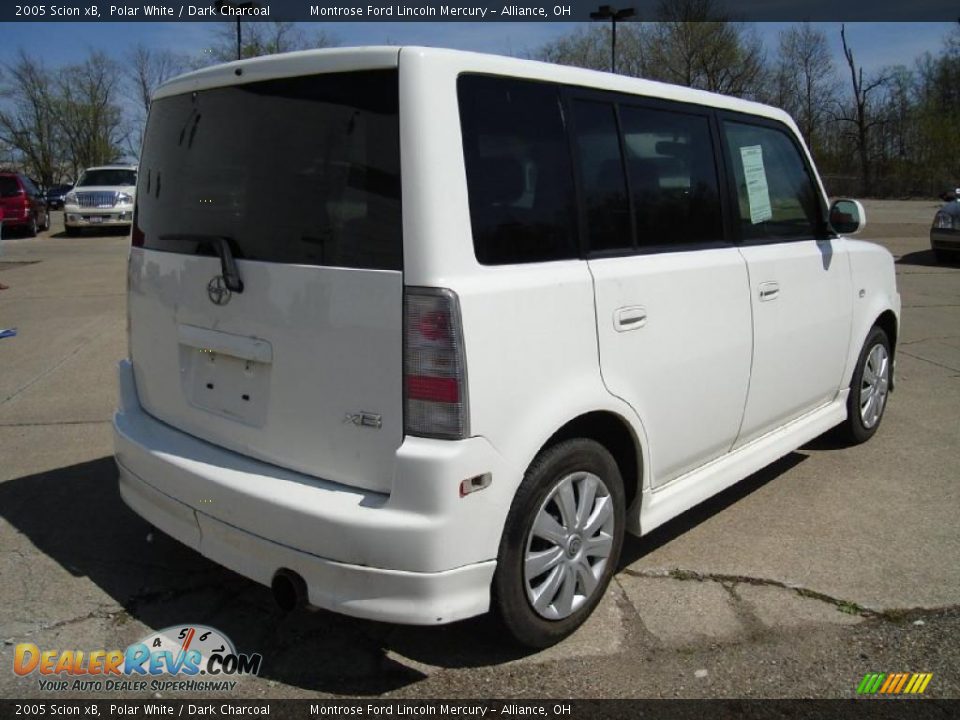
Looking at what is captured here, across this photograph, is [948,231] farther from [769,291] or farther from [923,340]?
[769,291]

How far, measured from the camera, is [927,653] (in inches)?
118

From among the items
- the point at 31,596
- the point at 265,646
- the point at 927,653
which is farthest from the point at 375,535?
the point at 927,653

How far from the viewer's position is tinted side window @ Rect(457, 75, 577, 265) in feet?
8.51

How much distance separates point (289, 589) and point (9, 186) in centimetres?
2328

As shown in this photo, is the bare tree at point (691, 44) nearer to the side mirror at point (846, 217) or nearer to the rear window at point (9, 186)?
the rear window at point (9, 186)

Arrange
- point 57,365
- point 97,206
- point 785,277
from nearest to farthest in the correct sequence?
1. point 785,277
2. point 57,365
3. point 97,206

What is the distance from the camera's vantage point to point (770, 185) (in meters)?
4.14

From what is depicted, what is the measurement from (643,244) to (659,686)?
1.59m

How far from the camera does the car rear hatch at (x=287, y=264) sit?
2.52 meters

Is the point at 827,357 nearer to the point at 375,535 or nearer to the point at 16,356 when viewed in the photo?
the point at 375,535

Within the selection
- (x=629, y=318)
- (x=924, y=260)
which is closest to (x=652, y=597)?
(x=629, y=318)

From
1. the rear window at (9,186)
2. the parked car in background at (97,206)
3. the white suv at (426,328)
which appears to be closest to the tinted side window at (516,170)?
the white suv at (426,328)

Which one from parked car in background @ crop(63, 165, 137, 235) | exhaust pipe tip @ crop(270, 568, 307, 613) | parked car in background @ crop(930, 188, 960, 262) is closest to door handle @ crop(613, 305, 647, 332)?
exhaust pipe tip @ crop(270, 568, 307, 613)

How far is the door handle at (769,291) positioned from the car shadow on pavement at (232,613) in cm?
196
